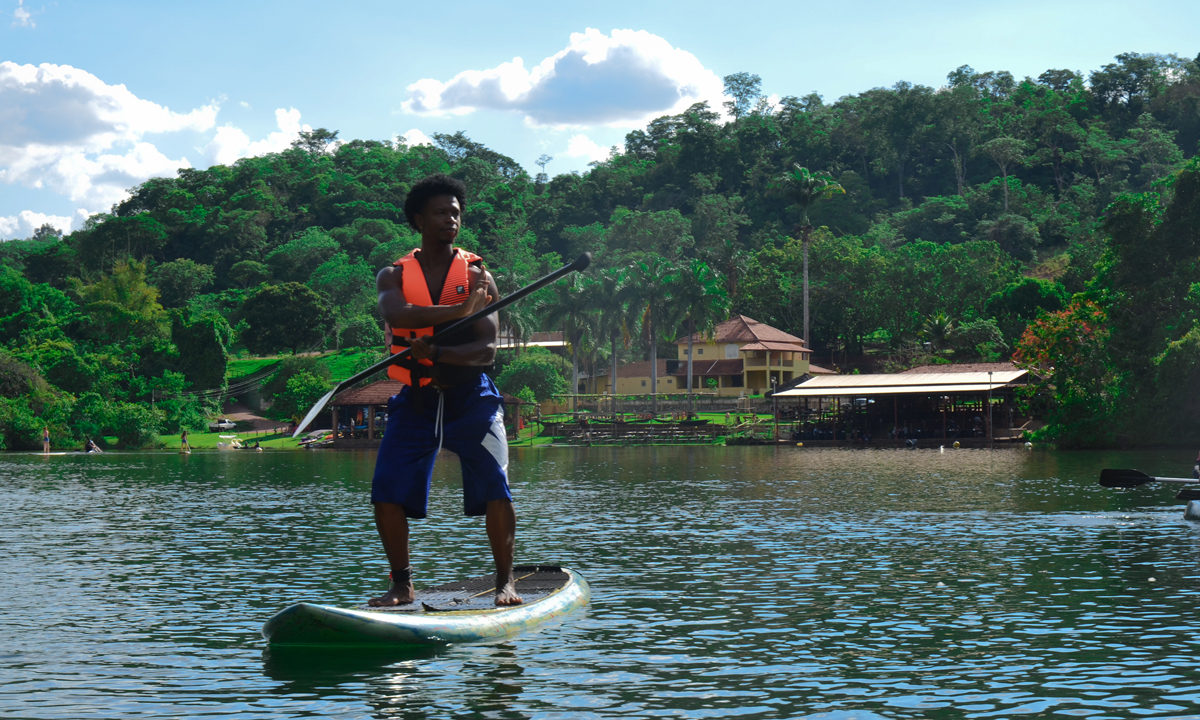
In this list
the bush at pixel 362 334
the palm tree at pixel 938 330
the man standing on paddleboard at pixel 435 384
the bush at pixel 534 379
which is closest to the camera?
the man standing on paddleboard at pixel 435 384

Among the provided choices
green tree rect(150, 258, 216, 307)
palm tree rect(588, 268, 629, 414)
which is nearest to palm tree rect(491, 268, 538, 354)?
palm tree rect(588, 268, 629, 414)

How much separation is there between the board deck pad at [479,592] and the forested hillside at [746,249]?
45.2m

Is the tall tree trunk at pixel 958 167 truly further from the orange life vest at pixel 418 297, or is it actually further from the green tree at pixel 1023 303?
the orange life vest at pixel 418 297

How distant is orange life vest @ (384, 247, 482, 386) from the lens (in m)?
8.60

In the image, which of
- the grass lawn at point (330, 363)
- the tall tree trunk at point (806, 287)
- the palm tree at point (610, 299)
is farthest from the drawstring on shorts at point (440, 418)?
the tall tree trunk at point (806, 287)

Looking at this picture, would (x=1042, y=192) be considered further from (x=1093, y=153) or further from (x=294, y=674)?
(x=294, y=674)

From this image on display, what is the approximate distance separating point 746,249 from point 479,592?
109198 millimetres

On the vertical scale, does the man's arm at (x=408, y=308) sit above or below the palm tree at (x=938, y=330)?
below

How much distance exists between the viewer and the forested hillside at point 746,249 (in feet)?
180

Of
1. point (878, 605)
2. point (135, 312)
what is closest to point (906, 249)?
point (135, 312)

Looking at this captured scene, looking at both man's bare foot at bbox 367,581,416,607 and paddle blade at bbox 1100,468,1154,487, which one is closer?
man's bare foot at bbox 367,581,416,607

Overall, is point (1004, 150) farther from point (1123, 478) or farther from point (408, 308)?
point (408, 308)

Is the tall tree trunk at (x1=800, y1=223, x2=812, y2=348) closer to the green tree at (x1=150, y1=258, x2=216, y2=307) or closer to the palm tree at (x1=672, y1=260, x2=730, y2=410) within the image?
the palm tree at (x1=672, y1=260, x2=730, y2=410)

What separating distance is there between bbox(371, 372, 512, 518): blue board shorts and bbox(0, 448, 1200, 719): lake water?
127 cm
